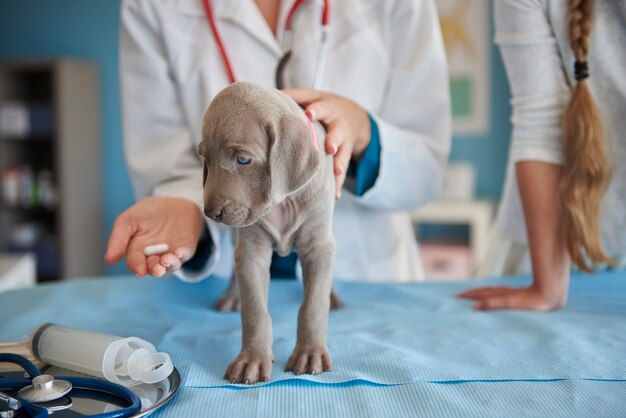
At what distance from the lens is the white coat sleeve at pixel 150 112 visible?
123 cm

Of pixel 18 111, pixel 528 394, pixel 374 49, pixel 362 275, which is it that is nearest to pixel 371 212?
pixel 362 275

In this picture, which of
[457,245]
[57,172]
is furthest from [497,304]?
[57,172]

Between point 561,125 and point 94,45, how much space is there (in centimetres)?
320

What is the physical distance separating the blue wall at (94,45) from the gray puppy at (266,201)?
2940 mm

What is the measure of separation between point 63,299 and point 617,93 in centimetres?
95

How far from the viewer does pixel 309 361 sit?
28.9 inches

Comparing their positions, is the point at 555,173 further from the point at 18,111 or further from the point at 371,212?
the point at 18,111

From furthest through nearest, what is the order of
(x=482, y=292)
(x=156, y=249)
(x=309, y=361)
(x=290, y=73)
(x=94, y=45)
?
(x=94, y=45) → (x=290, y=73) → (x=482, y=292) → (x=156, y=249) → (x=309, y=361)

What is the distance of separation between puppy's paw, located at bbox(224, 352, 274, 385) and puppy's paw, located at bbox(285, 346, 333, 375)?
3 centimetres

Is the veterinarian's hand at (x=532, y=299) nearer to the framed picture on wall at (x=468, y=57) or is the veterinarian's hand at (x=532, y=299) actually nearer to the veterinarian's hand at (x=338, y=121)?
the veterinarian's hand at (x=338, y=121)

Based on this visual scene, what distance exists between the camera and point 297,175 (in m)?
0.67

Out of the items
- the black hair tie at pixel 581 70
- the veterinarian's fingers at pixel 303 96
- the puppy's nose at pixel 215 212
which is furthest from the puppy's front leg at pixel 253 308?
the black hair tie at pixel 581 70

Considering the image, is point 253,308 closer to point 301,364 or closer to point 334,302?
point 301,364

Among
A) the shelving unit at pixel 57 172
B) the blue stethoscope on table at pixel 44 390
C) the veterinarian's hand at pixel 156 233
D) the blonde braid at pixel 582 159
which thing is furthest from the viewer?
the shelving unit at pixel 57 172
